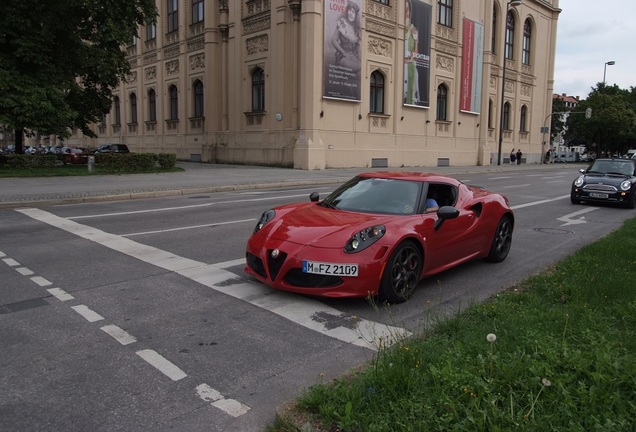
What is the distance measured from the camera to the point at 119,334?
4465 millimetres

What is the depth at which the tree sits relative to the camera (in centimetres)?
2177

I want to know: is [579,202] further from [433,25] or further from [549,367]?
[433,25]

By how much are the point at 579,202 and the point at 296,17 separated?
20.8 meters

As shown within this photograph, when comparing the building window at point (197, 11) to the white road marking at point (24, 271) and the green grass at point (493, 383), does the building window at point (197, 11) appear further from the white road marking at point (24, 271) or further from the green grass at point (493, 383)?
the green grass at point (493, 383)

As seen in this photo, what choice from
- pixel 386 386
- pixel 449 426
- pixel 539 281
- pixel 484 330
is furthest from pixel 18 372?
pixel 539 281

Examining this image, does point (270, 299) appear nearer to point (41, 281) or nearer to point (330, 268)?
point (330, 268)

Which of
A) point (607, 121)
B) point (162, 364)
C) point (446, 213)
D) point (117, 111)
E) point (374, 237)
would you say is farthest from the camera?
point (607, 121)

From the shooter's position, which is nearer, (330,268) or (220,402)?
(220,402)

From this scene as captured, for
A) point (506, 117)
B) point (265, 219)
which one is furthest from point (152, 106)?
point (265, 219)

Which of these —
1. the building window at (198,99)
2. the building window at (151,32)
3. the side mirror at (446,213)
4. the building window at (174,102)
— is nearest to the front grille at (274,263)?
the side mirror at (446,213)

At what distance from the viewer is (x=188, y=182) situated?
768 inches

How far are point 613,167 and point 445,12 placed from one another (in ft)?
89.4

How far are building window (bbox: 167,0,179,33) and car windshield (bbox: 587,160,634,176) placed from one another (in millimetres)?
35340

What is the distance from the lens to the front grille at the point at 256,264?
18.4 feet
